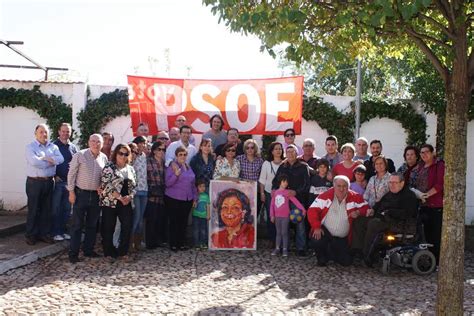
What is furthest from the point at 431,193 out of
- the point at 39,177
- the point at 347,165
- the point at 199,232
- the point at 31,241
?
the point at 31,241

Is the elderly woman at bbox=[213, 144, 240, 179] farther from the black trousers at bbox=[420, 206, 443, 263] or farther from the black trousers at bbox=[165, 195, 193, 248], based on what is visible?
the black trousers at bbox=[420, 206, 443, 263]

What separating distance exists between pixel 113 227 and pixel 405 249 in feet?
13.2

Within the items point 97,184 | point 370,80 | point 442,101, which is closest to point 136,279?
point 97,184

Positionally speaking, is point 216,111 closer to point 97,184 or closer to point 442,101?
point 97,184

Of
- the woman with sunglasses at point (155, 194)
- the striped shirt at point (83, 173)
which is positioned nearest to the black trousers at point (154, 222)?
the woman with sunglasses at point (155, 194)

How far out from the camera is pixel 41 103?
10.9 m

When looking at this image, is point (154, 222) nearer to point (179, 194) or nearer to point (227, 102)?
point (179, 194)

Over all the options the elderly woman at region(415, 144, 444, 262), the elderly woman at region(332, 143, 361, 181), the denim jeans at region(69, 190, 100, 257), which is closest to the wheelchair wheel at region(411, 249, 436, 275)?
the elderly woman at region(415, 144, 444, 262)

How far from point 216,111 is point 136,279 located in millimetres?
4799

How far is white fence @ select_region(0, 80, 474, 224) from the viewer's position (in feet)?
35.8

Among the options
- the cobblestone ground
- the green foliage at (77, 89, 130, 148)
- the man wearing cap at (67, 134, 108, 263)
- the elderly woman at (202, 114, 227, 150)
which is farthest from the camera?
the green foliage at (77, 89, 130, 148)

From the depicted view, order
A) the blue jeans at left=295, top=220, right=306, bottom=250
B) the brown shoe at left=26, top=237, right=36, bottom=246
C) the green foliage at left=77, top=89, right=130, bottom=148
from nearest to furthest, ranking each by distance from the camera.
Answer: the brown shoe at left=26, top=237, right=36, bottom=246
the blue jeans at left=295, top=220, right=306, bottom=250
the green foliage at left=77, top=89, right=130, bottom=148

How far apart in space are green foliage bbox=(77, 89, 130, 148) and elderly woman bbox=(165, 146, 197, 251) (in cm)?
375

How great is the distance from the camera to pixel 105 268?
21.6ft
